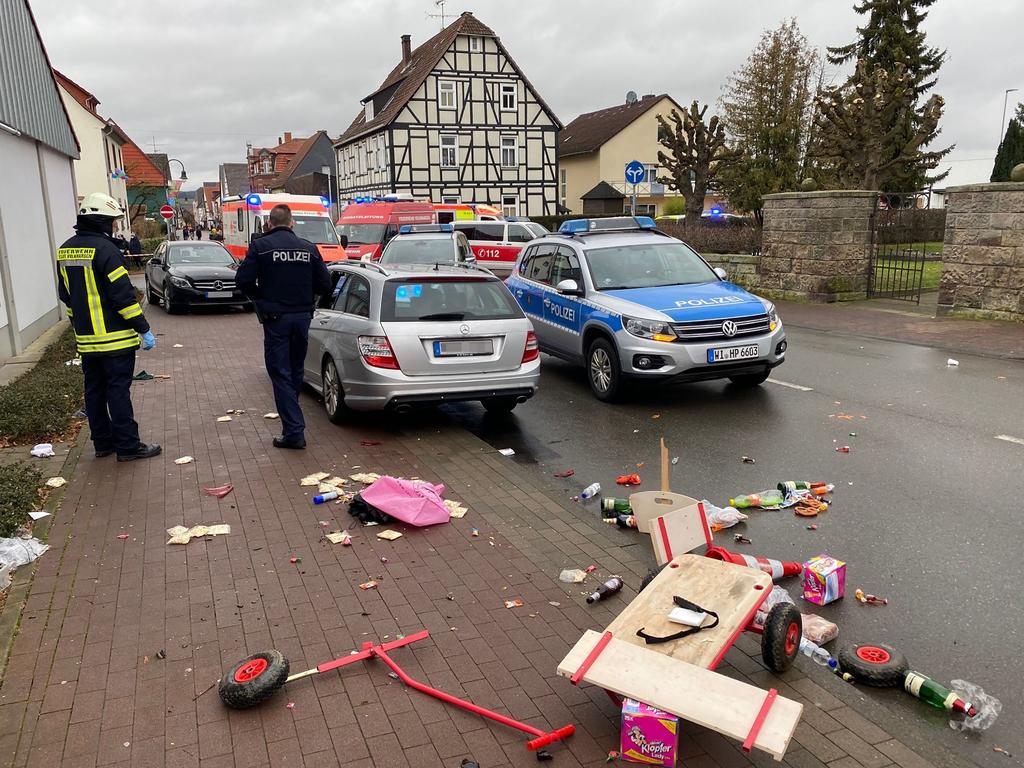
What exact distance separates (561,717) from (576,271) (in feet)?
24.4

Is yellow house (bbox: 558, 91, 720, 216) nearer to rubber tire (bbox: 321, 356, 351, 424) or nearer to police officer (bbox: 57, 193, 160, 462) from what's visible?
rubber tire (bbox: 321, 356, 351, 424)

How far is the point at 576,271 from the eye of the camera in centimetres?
1026

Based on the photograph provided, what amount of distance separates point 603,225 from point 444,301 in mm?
4321

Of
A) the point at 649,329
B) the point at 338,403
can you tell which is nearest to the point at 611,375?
the point at 649,329

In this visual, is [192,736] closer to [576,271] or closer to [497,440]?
[497,440]

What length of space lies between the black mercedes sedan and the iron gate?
13.7 meters

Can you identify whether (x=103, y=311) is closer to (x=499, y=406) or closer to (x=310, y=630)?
(x=310, y=630)

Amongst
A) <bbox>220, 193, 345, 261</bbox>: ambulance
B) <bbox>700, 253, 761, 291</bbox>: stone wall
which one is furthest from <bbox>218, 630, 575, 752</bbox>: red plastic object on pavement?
<bbox>700, 253, 761, 291</bbox>: stone wall

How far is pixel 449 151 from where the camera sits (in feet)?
165

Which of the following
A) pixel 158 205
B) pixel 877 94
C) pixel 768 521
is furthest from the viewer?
pixel 158 205

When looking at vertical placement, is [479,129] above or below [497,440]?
above

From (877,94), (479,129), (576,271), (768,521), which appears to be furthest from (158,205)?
(768,521)

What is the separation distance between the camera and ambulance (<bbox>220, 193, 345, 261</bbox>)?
885 inches

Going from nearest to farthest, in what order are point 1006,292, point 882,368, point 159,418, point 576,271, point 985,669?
point 985,669, point 159,418, point 576,271, point 882,368, point 1006,292
